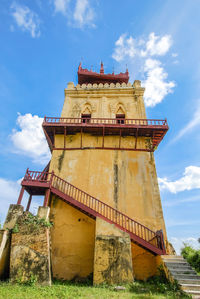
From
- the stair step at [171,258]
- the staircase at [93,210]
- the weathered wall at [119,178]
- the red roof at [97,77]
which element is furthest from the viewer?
the red roof at [97,77]

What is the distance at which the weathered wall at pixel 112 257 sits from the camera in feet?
20.9

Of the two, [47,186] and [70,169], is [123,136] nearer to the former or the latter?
[70,169]

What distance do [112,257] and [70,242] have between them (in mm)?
3381

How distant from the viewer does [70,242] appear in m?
9.20

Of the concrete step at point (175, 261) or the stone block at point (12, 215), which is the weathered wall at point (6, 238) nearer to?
the stone block at point (12, 215)

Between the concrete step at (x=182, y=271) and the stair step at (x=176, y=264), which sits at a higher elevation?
the stair step at (x=176, y=264)

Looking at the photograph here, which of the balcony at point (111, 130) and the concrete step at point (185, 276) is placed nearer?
the concrete step at point (185, 276)

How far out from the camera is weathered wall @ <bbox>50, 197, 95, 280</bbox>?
8641mm

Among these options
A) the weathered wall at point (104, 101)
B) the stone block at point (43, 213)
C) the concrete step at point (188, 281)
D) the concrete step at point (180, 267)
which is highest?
the weathered wall at point (104, 101)

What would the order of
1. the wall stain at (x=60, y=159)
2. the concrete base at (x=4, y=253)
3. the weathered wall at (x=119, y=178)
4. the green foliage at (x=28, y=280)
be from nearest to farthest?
the green foliage at (x=28, y=280)
the concrete base at (x=4, y=253)
the weathered wall at (x=119, y=178)
the wall stain at (x=60, y=159)

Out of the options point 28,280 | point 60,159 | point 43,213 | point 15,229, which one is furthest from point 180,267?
point 60,159

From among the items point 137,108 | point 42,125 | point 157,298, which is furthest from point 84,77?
point 157,298

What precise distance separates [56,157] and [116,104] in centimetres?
708

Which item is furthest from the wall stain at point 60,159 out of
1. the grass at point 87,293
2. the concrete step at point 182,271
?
the concrete step at point 182,271
